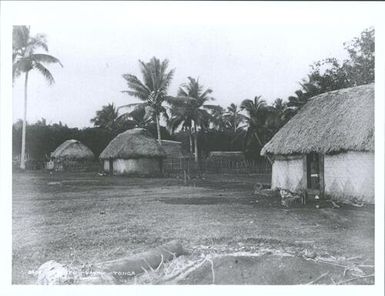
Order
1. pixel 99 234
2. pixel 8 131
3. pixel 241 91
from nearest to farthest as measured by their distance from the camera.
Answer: pixel 8 131 → pixel 99 234 → pixel 241 91

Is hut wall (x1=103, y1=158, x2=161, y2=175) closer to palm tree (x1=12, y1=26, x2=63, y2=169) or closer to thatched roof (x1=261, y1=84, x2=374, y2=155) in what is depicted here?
thatched roof (x1=261, y1=84, x2=374, y2=155)

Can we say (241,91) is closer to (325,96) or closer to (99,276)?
(99,276)

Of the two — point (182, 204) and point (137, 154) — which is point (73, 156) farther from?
point (182, 204)

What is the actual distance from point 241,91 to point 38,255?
4274mm

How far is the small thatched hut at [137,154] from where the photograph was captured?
19188 mm

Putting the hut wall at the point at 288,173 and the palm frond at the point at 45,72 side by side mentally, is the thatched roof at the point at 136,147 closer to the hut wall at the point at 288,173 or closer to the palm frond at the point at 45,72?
the hut wall at the point at 288,173

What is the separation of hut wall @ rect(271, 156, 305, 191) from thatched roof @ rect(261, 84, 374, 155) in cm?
36

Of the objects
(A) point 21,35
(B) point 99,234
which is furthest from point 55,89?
(B) point 99,234

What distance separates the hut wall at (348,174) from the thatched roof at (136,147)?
1063 cm

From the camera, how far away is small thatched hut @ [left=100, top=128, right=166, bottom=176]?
19.2 meters

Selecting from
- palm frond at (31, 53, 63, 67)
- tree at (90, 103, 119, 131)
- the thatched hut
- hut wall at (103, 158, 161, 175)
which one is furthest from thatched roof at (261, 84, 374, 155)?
hut wall at (103, 158, 161, 175)

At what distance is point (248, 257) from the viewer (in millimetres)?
4750

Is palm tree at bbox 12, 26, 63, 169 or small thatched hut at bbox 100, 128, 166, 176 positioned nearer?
palm tree at bbox 12, 26, 63, 169

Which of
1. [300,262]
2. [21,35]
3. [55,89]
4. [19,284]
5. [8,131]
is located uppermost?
[21,35]
